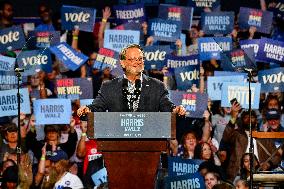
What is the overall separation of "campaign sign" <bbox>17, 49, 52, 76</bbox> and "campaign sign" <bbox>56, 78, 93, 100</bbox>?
0.94ft

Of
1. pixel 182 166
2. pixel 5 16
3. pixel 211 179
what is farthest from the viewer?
pixel 5 16

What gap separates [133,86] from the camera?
14.5 feet

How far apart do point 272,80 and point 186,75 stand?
39.0 inches

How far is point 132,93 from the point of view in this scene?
14.5 feet

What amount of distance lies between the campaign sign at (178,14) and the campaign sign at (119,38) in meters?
0.80

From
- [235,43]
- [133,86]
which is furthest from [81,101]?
[133,86]

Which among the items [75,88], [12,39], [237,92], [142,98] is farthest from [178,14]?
[142,98]

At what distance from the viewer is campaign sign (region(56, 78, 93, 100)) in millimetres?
8445

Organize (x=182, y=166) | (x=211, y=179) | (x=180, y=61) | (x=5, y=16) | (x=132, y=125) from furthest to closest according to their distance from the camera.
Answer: (x=5, y=16) < (x=180, y=61) < (x=182, y=166) < (x=211, y=179) < (x=132, y=125)

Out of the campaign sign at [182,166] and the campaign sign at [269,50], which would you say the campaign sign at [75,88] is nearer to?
the campaign sign at [182,166]

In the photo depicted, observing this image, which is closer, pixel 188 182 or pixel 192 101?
pixel 188 182

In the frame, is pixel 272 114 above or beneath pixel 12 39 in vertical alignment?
beneath

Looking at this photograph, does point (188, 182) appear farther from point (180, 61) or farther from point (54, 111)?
point (180, 61)

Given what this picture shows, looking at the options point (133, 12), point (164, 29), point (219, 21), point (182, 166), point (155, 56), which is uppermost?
point (133, 12)
